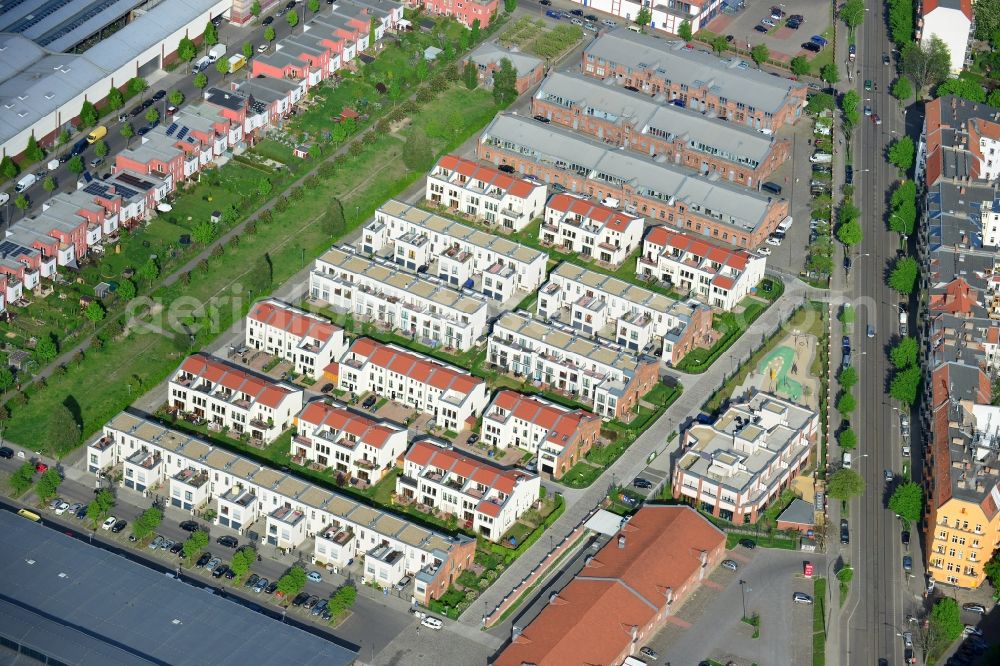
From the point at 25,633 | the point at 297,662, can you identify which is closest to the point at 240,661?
the point at 297,662

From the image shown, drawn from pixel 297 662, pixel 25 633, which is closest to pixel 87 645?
pixel 25 633

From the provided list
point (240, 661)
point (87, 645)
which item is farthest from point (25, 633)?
point (240, 661)

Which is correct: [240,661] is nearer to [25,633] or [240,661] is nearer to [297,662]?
[297,662]

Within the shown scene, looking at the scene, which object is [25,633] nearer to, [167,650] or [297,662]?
[167,650]

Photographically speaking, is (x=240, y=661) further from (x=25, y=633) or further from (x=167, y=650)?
(x=25, y=633)
